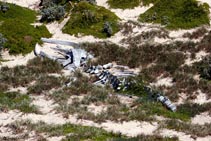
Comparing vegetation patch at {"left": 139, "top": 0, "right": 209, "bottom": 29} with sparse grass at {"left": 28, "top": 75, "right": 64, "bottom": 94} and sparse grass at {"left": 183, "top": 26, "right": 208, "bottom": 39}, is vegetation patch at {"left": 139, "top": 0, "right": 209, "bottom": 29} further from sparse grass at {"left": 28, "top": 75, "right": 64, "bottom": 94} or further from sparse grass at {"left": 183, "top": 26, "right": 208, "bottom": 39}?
sparse grass at {"left": 28, "top": 75, "right": 64, "bottom": 94}

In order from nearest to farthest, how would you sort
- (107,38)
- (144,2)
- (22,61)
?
(22,61) < (107,38) < (144,2)

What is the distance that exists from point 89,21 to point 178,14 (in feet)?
18.3

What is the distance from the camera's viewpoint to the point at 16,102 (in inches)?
825

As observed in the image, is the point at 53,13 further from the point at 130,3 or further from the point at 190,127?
the point at 190,127

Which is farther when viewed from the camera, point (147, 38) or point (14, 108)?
point (147, 38)

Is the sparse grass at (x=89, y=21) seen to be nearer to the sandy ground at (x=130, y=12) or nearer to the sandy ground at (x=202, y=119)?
the sandy ground at (x=130, y=12)

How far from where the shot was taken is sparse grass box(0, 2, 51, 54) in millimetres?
27469

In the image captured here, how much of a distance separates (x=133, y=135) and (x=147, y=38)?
10.7 meters

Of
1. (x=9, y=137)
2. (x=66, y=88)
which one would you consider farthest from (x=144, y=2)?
(x=9, y=137)

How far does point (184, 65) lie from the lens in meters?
24.0

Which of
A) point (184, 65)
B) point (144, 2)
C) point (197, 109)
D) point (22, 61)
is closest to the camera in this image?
point (197, 109)

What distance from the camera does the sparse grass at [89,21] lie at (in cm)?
2898

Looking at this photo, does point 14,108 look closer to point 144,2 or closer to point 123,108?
point 123,108

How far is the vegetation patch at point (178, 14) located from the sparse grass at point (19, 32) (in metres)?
6.77
